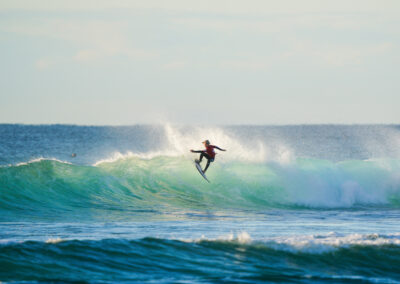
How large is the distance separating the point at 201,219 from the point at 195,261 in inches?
223

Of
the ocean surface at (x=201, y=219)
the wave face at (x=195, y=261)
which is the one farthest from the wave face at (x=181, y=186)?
the wave face at (x=195, y=261)

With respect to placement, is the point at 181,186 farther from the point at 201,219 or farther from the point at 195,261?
the point at 195,261

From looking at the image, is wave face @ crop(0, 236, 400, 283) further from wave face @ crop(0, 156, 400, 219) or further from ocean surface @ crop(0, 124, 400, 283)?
wave face @ crop(0, 156, 400, 219)

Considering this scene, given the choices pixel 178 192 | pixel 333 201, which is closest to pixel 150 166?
pixel 178 192

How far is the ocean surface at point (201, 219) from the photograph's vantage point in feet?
38.0

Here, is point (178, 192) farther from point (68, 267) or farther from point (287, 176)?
point (68, 267)

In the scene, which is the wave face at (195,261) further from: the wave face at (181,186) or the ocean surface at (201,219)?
the wave face at (181,186)

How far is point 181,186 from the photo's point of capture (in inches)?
953

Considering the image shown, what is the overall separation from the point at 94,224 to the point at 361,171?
15037mm

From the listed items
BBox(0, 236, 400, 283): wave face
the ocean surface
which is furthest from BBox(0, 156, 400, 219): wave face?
BBox(0, 236, 400, 283): wave face

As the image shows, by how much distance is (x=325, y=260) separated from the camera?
12.2 m

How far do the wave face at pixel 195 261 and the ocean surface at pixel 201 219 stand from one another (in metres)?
0.02

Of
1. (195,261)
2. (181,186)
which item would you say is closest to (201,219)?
(195,261)

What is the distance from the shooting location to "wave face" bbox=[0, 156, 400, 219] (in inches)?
823
